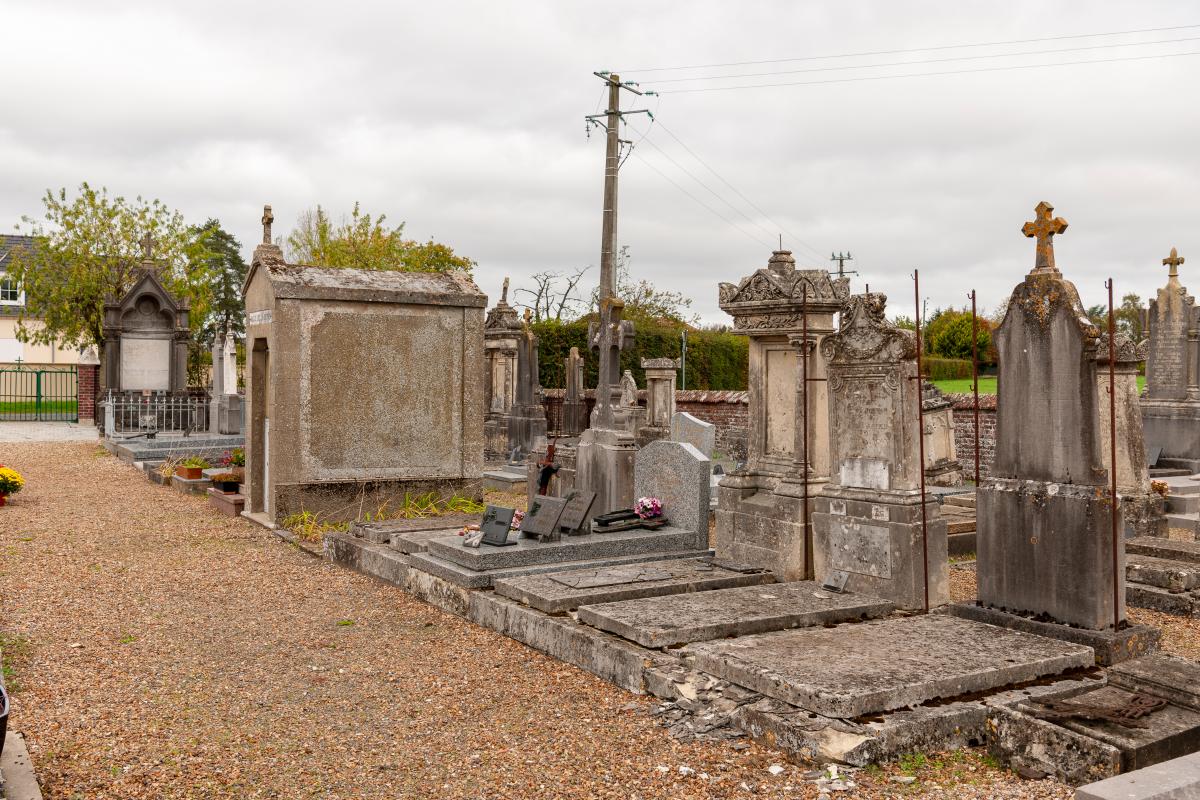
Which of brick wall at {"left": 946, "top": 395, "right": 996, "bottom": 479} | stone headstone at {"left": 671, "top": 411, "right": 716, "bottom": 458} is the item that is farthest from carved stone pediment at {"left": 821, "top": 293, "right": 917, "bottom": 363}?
brick wall at {"left": 946, "top": 395, "right": 996, "bottom": 479}

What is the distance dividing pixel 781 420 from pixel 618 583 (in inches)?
91.4

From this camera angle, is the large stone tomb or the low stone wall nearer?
the large stone tomb

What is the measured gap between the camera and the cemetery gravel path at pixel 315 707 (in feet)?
13.6

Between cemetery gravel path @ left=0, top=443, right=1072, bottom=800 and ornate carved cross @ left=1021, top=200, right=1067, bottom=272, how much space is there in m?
2.98

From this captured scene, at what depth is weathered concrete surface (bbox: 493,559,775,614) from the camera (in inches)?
258

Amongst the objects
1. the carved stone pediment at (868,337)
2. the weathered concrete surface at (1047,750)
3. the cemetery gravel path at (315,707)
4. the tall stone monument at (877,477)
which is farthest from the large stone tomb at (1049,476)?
the cemetery gravel path at (315,707)

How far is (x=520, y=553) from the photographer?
7648 millimetres

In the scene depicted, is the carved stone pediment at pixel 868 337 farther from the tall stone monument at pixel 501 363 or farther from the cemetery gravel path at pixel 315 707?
the tall stone monument at pixel 501 363

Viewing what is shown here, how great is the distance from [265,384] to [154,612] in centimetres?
451

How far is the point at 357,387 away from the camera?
1050cm

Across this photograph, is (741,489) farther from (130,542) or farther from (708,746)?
(130,542)

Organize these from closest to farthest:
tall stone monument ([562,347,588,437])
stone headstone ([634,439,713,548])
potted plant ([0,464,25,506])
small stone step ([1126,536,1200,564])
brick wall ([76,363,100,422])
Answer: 1. small stone step ([1126,536,1200,564])
2. stone headstone ([634,439,713,548])
3. potted plant ([0,464,25,506])
4. tall stone monument ([562,347,588,437])
5. brick wall ([76,363,100,422])

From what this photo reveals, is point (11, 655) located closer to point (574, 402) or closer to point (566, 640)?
point (566, 640)

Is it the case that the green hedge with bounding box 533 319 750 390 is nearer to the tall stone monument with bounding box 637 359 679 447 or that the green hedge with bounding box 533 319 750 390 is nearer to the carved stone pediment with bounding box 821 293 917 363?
the tall stone monument with bounding box 637 359 679 447
